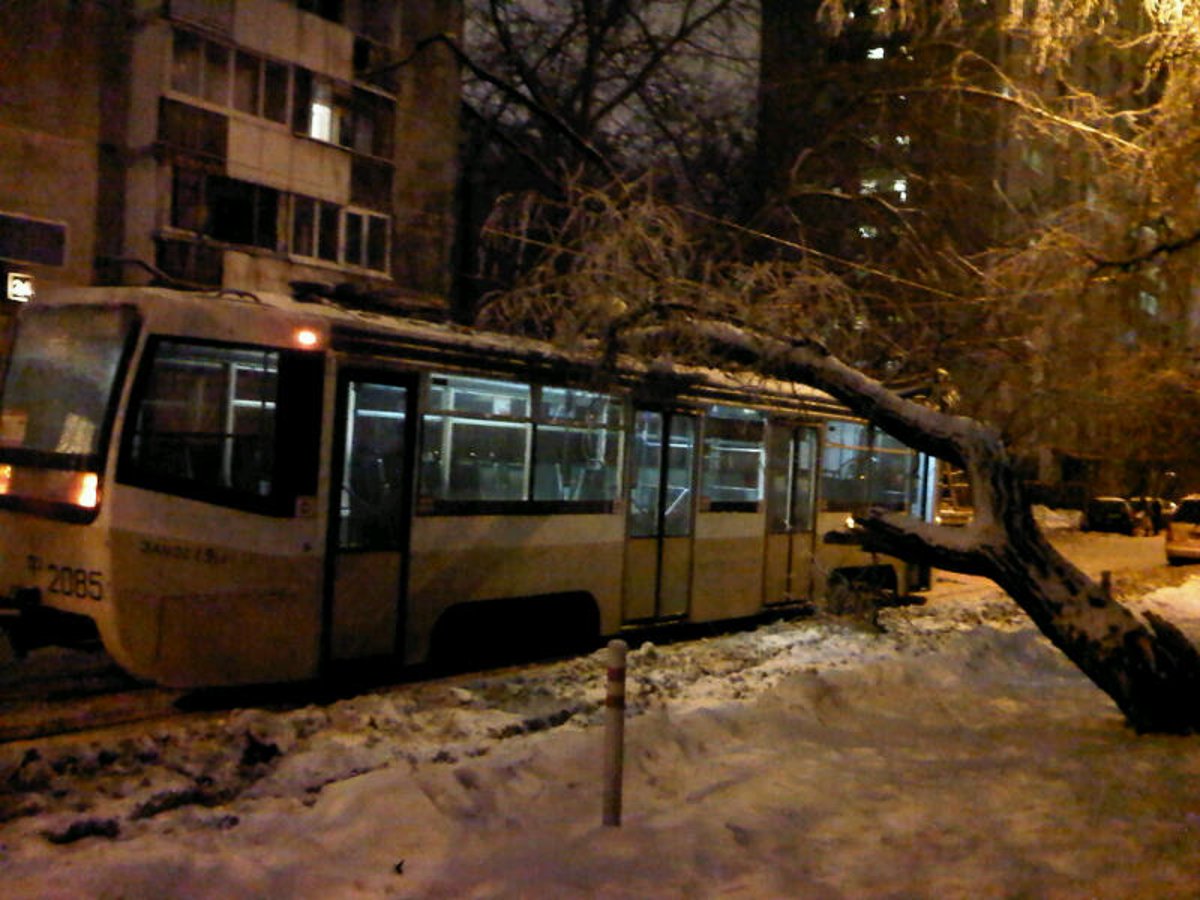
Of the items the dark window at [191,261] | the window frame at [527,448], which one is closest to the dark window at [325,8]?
the dark window at [191,261]

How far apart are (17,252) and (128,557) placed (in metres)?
15.0

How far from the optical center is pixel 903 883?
5.11 meters

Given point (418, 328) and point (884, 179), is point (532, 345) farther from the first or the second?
point (884, 179)

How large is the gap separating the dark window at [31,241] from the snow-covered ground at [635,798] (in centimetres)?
1445

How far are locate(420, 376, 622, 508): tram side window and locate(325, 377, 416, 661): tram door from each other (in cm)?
26

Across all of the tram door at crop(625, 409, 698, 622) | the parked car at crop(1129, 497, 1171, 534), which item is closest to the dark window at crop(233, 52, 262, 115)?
the tram door at crop(625, 409, 698, 622)

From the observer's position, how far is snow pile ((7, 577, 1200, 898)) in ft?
16.6

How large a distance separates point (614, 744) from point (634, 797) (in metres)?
0.74

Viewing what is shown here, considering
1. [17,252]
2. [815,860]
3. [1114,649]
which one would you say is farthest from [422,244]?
[815,860]

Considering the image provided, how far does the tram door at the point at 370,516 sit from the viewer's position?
8828mm

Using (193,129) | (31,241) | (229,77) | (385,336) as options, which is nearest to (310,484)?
(385,336)

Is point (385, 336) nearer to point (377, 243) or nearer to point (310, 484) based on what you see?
point (310, 484)

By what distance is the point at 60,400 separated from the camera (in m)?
8.41

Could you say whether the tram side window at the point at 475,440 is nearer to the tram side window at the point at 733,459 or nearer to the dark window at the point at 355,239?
the tram side window at the point at 733,459
